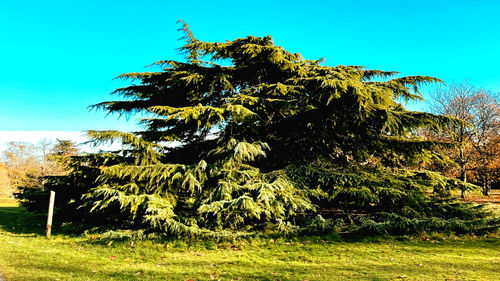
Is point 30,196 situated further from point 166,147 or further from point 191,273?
point 191,273

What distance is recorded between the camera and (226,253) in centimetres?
709

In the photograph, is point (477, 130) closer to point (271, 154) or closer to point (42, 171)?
point (271, 154)

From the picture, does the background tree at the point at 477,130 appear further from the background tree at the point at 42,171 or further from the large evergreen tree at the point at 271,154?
the background tree at the point at 42,171

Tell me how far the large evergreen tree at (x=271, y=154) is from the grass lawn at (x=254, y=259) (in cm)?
70

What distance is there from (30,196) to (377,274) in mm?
13565

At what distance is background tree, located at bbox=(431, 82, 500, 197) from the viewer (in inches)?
853

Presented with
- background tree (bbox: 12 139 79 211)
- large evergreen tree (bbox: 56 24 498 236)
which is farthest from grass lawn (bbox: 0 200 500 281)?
background tree (bbox: 12 139 79 211)

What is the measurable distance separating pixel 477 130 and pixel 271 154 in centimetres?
2147

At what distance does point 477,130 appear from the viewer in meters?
23.0

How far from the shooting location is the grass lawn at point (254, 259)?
5.51 meters

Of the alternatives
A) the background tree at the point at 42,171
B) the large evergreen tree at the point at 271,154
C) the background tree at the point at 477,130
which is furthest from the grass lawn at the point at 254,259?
the background tree at the point at 477,130

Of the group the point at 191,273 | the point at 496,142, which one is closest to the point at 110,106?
the point at 191,273

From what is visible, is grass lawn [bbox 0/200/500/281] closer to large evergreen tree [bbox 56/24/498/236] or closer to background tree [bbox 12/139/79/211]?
large evergreen tree [bbox 56/24/498/236]

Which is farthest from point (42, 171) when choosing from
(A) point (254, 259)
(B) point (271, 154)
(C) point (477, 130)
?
(C) point (477, 130)
